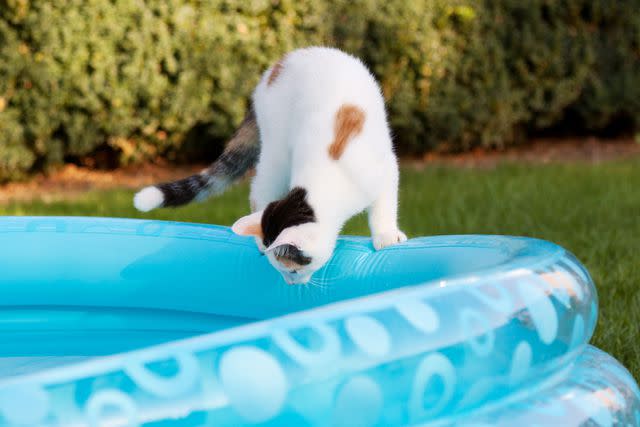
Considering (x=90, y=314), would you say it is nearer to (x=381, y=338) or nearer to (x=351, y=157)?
(x=351, y=157)

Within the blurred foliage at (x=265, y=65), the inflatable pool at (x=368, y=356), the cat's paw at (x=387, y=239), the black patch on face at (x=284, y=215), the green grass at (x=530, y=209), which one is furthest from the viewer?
the blurred foliage at (x=265, y=65)

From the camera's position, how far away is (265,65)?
21.2 ft

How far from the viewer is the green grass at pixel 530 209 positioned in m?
3.91

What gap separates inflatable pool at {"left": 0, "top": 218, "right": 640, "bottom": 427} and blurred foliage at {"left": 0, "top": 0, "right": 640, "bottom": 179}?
3587 millimetres

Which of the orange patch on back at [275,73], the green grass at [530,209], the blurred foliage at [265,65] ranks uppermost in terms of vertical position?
the orange patch on back at [275,73]

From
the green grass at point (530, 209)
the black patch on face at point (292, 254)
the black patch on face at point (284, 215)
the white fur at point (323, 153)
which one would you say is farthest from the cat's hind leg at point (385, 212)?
the green grass at point (530, 209)

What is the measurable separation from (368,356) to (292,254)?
83 cm

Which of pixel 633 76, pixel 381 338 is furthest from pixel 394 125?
pixel 381 338

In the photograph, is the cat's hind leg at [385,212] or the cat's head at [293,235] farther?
the cat's hind leg at [385,212]

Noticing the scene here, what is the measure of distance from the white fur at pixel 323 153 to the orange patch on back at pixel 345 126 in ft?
0.05

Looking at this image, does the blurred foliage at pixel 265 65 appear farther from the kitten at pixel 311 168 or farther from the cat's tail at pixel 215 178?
the kitten at pixel 311 168

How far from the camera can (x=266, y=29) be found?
21.2ft

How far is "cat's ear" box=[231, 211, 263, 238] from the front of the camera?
246cm

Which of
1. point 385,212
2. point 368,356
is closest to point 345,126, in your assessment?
point 385,212
